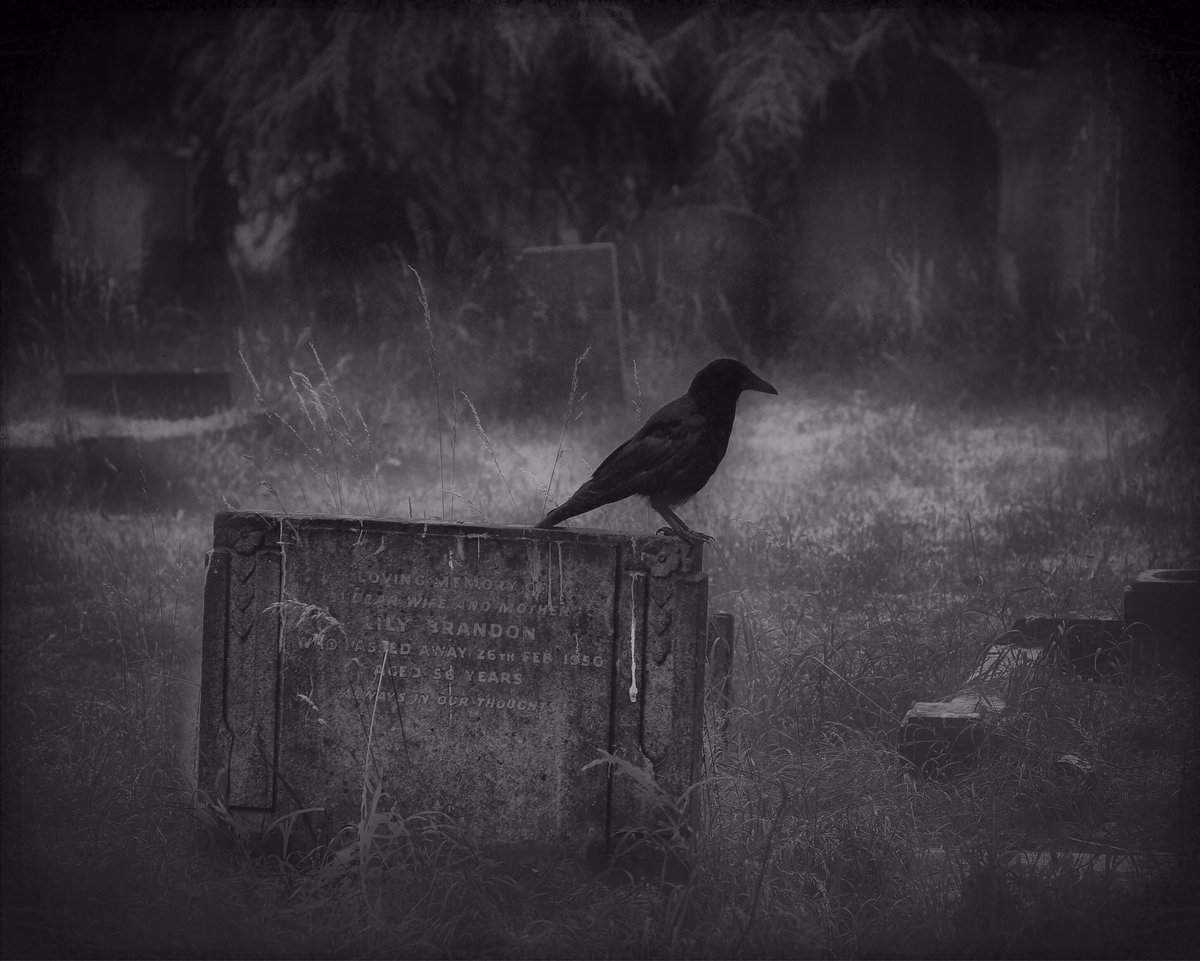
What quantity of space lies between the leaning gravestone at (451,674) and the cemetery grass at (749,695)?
13 centimetres

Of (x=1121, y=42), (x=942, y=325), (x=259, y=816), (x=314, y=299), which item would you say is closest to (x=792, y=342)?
(x=942, y=325)

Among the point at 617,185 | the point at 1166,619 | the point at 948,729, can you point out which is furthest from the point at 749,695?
the point at 617,185

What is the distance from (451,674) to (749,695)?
5.15ft

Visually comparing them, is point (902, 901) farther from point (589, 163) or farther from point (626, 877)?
point (589, 163)

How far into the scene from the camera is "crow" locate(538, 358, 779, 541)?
3.41 m

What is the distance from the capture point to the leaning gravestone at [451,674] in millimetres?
3154

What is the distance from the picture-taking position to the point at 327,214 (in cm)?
602

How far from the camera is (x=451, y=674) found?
3.23 m

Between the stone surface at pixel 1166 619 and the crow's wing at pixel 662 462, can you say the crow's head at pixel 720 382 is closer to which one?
the crow's wing at pixel 662 462

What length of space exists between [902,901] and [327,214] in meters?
4.65

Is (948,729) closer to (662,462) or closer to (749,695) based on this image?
(749,695)

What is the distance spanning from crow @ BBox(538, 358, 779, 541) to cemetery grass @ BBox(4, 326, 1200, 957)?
1.80ft

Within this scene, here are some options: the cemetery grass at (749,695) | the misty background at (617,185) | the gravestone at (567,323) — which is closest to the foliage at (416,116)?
the misty background at (617,185)

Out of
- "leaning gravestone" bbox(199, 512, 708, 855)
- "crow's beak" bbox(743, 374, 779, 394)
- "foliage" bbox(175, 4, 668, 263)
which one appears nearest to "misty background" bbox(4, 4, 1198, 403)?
"foliage" bbox(175, 4, 668, 263)
